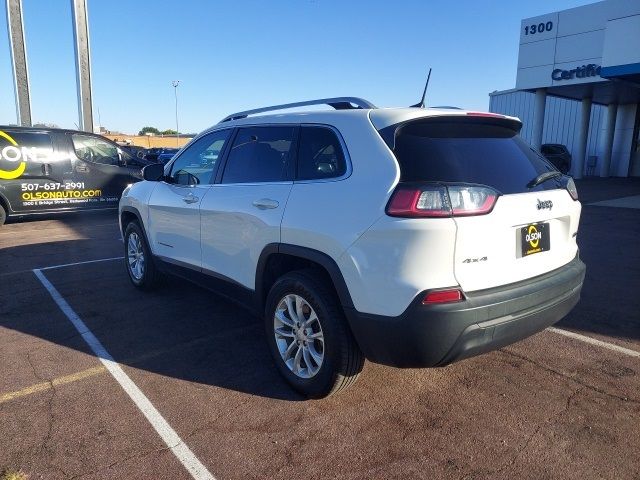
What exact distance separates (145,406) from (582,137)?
25543mm

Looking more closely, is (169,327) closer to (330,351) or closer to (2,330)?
(2,330)

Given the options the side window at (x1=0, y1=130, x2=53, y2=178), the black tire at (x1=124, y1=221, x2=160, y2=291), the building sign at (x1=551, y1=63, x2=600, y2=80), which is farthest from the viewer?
the building sign at (x1=551, y1=63, x2=600, y2=80)

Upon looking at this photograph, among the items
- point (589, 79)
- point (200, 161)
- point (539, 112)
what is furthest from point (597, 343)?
point (539, 112)

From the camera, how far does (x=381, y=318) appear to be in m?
2.63

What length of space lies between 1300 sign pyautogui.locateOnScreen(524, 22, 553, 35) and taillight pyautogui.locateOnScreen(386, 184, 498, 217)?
22.5 meters

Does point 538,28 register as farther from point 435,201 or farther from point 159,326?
point 435,201

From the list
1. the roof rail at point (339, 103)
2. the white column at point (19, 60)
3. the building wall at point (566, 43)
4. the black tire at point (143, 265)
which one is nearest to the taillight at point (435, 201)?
the roof rail at point (339, 103)

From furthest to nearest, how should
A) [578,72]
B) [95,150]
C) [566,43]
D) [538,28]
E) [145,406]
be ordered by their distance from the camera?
[538,28] < [566,43] < [578,72] < [95,150] < [145,406]

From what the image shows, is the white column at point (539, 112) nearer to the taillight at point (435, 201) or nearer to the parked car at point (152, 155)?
the parked car at point (152, 155)

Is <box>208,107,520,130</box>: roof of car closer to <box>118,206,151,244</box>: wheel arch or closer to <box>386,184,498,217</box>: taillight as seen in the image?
<box>386,184,498,217</box>: taillight

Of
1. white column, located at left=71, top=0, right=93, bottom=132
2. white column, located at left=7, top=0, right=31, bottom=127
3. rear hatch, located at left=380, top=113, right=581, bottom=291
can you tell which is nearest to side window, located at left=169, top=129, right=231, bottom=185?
rear hatch, located at left=380, top=113, right=581, bottom=291

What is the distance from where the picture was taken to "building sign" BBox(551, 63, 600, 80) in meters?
19.6

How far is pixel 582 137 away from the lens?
23.8 meters

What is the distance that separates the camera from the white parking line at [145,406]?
2549 mm
